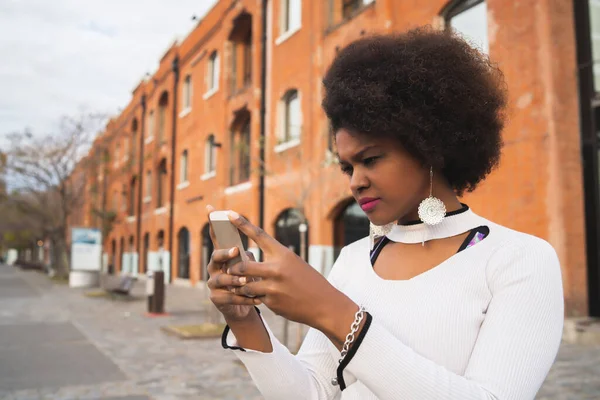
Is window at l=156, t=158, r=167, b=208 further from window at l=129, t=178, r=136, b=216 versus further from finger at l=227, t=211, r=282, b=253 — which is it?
finger at l=227, t=211, r=282, b=253

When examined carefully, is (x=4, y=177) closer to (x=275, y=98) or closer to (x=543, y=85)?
(x=275, y=98)

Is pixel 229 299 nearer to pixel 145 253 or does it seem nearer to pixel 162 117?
pixel 162 117

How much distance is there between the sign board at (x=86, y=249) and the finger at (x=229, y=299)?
80.5ft

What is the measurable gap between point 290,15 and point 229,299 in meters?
17.1

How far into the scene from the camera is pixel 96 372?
6.90 metres

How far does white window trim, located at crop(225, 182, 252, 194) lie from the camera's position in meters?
18.8

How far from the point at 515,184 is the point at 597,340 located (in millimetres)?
2675

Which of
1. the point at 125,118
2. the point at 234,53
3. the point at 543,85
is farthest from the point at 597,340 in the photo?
the point at 125,118

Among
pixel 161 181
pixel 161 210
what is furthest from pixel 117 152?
pixel 161 210

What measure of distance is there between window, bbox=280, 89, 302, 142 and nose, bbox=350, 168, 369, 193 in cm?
1471

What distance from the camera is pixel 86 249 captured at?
2417 centimetres

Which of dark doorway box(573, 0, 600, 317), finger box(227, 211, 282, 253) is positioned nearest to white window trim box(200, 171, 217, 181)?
dark doorway box(573, 0, 600, 317)

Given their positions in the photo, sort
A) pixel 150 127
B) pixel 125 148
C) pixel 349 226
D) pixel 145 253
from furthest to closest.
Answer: pixel 125 148 < pixel 145 253 < pixel 150 127 < pixel 349 226

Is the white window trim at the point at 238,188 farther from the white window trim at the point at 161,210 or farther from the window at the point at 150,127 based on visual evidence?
the window at the point at 150,127
